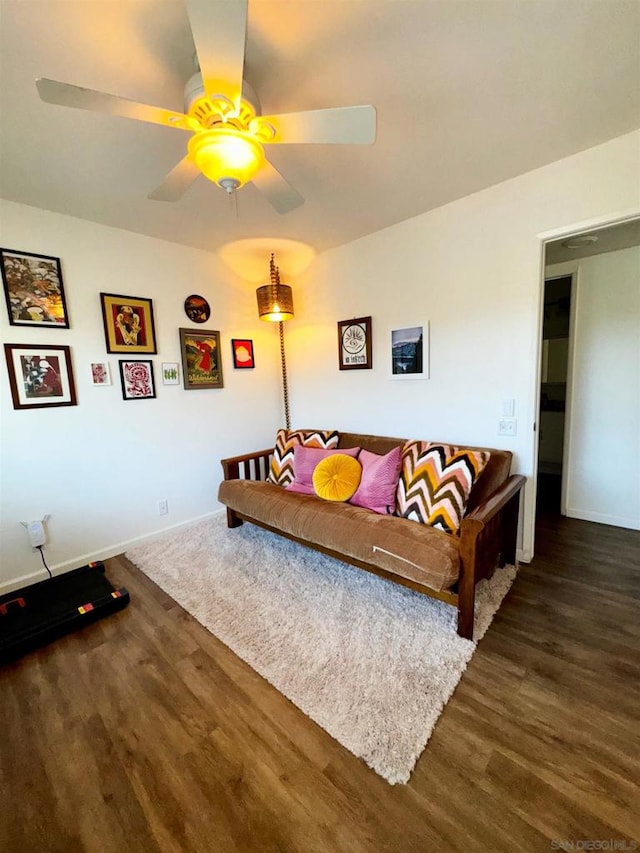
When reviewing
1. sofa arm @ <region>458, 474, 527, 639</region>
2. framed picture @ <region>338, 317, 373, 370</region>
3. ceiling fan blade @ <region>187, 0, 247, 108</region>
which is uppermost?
ceiling fan blade @ <region>187, 0, 247, 108</region>

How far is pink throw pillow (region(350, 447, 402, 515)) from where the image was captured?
7.32 ft

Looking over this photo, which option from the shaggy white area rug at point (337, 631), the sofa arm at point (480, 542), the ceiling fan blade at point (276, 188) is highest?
the ceiling fan blade at point (276, 188)

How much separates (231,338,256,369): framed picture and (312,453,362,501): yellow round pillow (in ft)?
4.82

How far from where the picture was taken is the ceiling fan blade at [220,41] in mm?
818

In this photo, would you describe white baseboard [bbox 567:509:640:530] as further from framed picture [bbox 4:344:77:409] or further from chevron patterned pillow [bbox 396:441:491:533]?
framed picture [bbox 4:344:77:409]

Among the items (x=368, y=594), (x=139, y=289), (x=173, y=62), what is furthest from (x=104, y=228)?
(x=368, y=594)

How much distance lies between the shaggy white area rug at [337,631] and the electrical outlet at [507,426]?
36.1 inches

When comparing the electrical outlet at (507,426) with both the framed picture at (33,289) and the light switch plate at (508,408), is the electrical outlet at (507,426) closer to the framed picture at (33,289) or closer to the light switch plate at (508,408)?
the light switch plate at (508,408)

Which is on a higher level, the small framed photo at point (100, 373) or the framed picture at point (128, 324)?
the framed picture at point (128, 324)

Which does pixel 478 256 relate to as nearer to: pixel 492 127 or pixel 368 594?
pixel 492 127

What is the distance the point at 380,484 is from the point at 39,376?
2400mm

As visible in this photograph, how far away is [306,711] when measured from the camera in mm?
1352

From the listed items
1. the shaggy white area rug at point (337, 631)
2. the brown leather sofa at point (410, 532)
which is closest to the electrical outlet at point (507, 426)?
the brown leather sofa at point (410, 532)

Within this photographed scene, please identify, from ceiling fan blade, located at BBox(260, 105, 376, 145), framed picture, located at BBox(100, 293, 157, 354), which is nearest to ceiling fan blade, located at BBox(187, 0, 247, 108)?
ceiling fan blade, located at BBox(260, 105, 376, 145)
